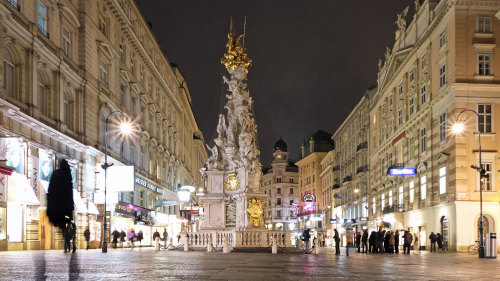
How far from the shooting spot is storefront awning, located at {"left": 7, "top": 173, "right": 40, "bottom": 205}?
31.8 metres

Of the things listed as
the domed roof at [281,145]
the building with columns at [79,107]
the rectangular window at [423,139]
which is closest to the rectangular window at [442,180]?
the rectangular window at [423,139]

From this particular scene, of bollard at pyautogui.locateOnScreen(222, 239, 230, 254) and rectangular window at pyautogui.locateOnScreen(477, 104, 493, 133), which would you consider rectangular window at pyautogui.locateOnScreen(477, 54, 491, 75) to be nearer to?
rectangular window at pyautogui.locateOnScreen(477, 104, 493, 133)

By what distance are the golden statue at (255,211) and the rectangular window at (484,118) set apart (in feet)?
59.8

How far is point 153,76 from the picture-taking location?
73688 mm

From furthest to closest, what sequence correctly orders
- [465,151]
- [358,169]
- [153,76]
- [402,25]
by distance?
1. [358,169]
2. [153,76]
3. [402,25]
4. [465,151]

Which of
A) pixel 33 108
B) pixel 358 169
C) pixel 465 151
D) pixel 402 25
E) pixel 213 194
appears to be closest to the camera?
pixel 33 108

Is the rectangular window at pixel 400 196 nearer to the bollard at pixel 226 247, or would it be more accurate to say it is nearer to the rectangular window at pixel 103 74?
the rectangular window at pixel 103 74

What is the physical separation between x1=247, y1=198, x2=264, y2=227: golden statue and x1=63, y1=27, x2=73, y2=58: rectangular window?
53.2 ft

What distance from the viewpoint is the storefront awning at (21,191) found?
3180cm

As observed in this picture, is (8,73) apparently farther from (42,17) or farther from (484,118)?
(484,118)

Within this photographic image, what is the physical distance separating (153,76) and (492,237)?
49.8m

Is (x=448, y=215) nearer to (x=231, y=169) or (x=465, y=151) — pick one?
(x=465, y=151)

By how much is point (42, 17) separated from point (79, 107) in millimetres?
7903

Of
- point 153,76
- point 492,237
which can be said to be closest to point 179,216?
point 153,76
